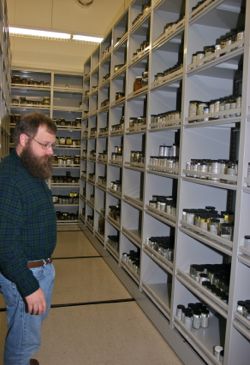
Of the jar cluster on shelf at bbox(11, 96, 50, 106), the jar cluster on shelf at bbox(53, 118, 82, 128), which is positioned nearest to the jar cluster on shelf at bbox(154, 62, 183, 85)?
the jar cluster on shelf at bbox(53, 118, 82, 128)

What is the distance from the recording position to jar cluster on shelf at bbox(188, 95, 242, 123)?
178 centimetres

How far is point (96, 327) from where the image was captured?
2656 millimetres

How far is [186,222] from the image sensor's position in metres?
2.23

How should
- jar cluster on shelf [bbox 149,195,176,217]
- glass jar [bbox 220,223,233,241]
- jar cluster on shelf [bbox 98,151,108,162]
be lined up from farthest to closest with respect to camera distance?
jar cluster on shelf [bbox 98,151,108,162] → jar cluster on shelf [bbox 149,195,176,217] → glass jar [bbox 220,223,233,241]

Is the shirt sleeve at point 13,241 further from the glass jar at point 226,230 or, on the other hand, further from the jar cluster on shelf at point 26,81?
the jar cluster on shelf at point 26,81

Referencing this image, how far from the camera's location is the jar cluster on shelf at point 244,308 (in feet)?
5.46

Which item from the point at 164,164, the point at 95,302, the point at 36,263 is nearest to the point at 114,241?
the point at 95,302

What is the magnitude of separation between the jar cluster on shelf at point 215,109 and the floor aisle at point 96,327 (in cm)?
152

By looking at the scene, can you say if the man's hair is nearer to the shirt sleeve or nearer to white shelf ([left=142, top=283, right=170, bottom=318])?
the shirt sleeve

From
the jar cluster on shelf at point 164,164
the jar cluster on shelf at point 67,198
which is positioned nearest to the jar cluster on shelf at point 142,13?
the jar cluster on shelf at point 164,164

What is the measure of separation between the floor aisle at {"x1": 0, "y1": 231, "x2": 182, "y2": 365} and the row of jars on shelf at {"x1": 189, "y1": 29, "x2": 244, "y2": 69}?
72.2 inches

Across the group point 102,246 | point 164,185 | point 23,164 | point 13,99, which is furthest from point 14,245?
point 13,99

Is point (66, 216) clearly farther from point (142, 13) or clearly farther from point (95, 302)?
point (142, 13)

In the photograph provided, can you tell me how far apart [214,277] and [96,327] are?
1.07m
